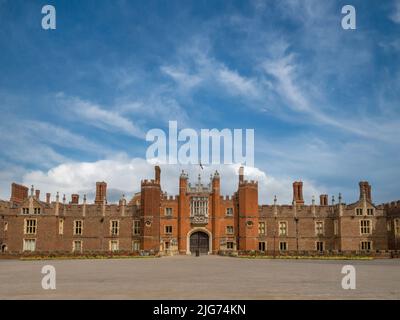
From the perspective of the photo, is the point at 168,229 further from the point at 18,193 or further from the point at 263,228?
the point at 18,193

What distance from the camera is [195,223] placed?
54.8m

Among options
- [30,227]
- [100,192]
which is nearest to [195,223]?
[100,192]

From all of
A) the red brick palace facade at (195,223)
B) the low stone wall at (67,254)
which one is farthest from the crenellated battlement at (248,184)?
the low stone wall at (67,254)

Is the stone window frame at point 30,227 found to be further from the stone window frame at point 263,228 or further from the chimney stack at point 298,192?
the chimney stack at point 298,192

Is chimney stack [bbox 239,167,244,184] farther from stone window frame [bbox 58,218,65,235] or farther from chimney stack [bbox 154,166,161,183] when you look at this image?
stone window frame [bbox 58,218,65,235]

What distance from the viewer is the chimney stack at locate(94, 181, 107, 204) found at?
58.6 metres

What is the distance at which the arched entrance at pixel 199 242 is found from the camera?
2162 inches

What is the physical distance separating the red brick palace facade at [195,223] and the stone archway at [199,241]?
0.41ft

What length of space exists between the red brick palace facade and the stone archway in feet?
0.41
